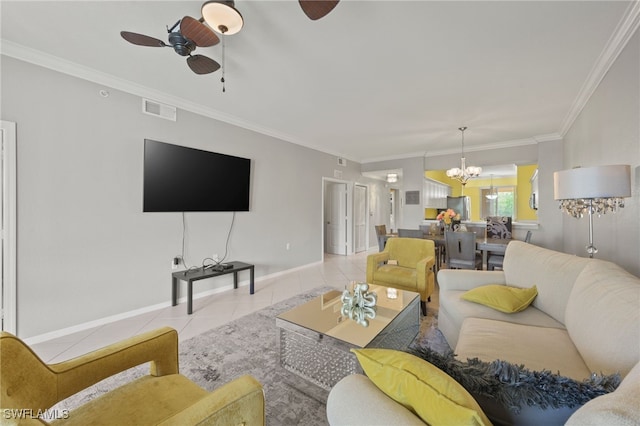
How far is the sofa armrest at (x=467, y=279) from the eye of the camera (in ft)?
7.79

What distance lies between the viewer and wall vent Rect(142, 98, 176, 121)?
10.2 ft

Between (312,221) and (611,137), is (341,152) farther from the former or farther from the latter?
(611,137)

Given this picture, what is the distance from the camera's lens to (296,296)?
12.1 feet

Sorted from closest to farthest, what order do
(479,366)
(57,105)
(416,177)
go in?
(479,366) < (57,105) < (416,177)

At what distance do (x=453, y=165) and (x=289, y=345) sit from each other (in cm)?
560

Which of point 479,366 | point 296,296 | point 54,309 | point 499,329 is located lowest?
point 296,296

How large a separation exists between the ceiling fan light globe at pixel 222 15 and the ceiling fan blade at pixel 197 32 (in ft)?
0.24

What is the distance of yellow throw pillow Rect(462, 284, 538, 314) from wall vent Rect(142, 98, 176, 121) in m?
3.94

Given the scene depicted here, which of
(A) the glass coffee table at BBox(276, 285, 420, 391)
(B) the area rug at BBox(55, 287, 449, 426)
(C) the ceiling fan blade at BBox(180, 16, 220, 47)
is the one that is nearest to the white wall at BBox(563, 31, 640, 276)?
(B) the area rug at BBox(55, 287, 449, 426)

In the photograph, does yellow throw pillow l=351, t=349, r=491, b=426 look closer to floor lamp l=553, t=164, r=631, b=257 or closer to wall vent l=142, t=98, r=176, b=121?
floor lamp l=553, t=164, r=631, b=257

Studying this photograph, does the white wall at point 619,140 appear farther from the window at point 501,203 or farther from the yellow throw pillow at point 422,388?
the window at point 501,203

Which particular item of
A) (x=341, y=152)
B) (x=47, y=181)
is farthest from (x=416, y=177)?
(x=47, y=181)

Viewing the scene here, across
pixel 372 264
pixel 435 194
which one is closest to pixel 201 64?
pixel 372 264

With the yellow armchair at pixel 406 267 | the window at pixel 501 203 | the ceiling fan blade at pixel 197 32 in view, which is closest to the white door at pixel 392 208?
the window at pixel 501 203
